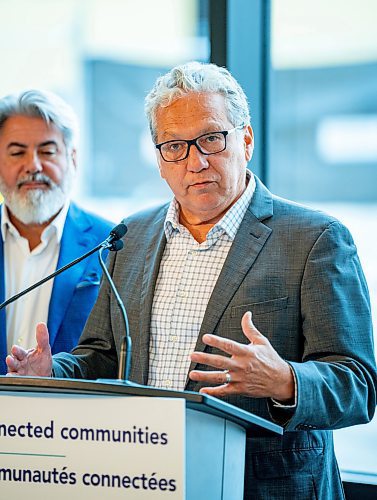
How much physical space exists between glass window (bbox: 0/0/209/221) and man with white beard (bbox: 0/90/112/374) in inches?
246

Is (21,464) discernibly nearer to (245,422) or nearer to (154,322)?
(245,422)

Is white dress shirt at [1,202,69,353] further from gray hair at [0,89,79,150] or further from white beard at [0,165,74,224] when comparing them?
gray hair at [0,89,79,150]

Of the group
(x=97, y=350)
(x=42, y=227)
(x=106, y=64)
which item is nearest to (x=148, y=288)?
(x=97, y=350)

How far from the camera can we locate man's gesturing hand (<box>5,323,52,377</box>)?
213cm

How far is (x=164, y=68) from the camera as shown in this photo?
437 inches

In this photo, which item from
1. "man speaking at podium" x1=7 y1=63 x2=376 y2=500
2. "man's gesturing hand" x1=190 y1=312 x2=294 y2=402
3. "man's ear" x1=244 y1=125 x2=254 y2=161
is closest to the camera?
"man's gesturing hand" x1=190 y1=312 x2=294 y2=402

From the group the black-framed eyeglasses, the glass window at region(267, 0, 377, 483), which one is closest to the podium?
the black-framed eyeglasses

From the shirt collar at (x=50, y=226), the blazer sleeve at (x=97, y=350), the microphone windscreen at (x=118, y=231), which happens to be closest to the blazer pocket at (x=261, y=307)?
the microphone windscreen at (x=118, y=231)

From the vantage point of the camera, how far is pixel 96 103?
11133mm

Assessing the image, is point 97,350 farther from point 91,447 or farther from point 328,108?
point 328,108

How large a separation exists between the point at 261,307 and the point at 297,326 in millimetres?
102

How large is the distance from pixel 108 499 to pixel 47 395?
0.23m

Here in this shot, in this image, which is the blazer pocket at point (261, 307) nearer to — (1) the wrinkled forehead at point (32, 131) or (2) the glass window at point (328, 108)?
(1) the wrinkled forehead at point (32, 131)

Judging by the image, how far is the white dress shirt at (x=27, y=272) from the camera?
3039 mm
